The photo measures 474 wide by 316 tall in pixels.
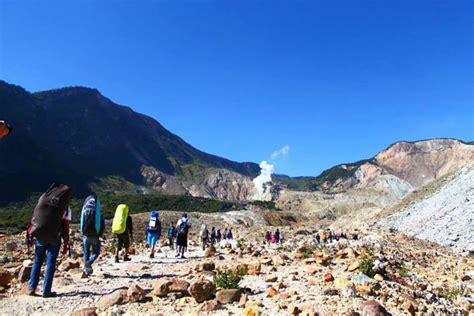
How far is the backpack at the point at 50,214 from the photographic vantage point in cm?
650

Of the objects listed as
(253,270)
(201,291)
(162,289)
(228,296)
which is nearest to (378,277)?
(253,270)

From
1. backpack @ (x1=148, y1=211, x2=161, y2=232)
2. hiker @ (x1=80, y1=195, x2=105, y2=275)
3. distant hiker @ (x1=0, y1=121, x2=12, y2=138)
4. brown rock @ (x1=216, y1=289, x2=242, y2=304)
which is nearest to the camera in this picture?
distant hiker @ (x1=0, y1=121, x2=12, y2=138)

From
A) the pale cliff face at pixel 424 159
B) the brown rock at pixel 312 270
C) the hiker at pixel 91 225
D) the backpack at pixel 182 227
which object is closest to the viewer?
the hiker at pixel 91 225

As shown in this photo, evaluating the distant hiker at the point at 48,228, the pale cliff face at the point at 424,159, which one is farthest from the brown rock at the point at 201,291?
the pale cliff face at the point at 424,159

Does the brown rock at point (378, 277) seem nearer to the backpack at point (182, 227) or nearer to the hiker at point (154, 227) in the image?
the backpack at point (182, 227)

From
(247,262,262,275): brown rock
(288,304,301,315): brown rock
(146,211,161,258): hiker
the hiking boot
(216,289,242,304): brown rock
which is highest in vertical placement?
(146,211,161,258): hiker

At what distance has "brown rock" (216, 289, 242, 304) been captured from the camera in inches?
249

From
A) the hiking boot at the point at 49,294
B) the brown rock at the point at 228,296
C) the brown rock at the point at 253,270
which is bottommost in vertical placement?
the hiking boot at the point at 49,294

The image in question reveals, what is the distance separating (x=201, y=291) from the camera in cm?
639

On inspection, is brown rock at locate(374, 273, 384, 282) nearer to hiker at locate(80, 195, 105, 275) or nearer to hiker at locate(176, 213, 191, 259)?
hiker at locate(80, 195, 105, 275)

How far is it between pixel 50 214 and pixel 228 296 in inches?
136

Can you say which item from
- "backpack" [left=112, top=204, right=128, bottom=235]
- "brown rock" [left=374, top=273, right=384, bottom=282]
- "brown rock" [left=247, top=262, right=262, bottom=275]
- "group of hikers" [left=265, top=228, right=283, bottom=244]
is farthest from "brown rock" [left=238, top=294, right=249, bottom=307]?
"group of hikers" [left=265, top=228, right=283, bottom=244]

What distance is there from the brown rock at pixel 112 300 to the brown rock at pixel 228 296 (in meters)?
1.62

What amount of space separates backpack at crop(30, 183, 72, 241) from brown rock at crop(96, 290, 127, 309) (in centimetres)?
142
